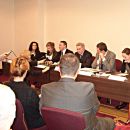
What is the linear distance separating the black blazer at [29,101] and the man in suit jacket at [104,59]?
2.80m

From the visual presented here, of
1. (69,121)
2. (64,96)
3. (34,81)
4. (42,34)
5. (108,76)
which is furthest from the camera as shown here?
(42,34)

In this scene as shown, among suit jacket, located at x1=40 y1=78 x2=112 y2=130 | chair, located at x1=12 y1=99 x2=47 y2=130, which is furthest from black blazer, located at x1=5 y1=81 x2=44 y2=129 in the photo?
suit jacket, located at x1=40 y1=78 x2=112 y2=130

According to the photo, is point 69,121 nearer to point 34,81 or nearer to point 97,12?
point 34,81

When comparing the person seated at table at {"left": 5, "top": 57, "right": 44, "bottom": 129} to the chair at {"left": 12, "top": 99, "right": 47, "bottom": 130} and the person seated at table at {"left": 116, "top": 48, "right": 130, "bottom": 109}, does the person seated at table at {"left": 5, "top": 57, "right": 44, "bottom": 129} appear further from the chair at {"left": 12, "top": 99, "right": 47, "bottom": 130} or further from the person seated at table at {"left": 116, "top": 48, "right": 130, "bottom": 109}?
the person seated at table at {"left": 116, "top": 48, "right": 130, "bottom": 109}

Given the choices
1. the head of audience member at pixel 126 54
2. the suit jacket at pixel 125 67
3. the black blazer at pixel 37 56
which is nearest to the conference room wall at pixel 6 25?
the black blazer at pixel 37 56

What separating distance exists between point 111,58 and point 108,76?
0.88m

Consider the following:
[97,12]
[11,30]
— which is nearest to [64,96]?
[97,12]

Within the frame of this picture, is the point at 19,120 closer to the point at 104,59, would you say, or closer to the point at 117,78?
the point at 117,78

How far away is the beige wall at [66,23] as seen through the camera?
6652mm

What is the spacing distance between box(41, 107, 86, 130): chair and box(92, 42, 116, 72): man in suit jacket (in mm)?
3218

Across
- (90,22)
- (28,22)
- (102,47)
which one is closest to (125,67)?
(102,47)

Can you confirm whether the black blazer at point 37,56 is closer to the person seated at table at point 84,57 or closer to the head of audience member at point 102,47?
the person seated at table at point 84,57

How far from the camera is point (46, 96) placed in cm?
241

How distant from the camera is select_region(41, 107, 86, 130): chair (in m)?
2.11
